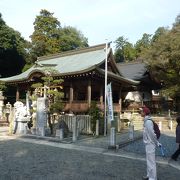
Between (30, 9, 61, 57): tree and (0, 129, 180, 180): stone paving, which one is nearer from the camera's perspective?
(0, 129, 180, 180): stone paving

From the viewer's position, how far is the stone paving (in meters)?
8.01

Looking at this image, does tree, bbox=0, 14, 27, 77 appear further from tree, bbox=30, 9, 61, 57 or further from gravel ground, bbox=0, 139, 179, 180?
gravel ground, bbox=0, 139, 179, 180

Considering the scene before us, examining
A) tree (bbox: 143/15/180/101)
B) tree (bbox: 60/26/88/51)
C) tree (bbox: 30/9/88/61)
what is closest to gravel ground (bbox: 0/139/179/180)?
tree (bbox: 143/15/180/101)

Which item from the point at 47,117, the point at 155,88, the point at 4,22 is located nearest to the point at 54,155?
the point at 47,117

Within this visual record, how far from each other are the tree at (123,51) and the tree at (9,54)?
2727 cm

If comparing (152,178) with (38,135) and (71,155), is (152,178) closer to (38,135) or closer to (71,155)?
(71,155)

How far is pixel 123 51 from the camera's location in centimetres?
6600

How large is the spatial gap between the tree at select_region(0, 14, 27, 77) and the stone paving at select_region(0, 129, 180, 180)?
28.4 m

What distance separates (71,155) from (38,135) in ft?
18.4

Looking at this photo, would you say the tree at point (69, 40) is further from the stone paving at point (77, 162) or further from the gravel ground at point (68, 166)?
the gravel ground at point (68, 166)

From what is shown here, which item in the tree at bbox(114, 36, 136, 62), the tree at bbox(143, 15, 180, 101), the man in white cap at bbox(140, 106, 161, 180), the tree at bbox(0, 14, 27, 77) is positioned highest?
the tree at bbox(114, 36, 136, 62)

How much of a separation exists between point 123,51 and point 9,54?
3180 cm

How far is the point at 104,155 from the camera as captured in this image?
37.4 ft

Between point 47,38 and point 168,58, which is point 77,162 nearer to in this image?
point 168,58
